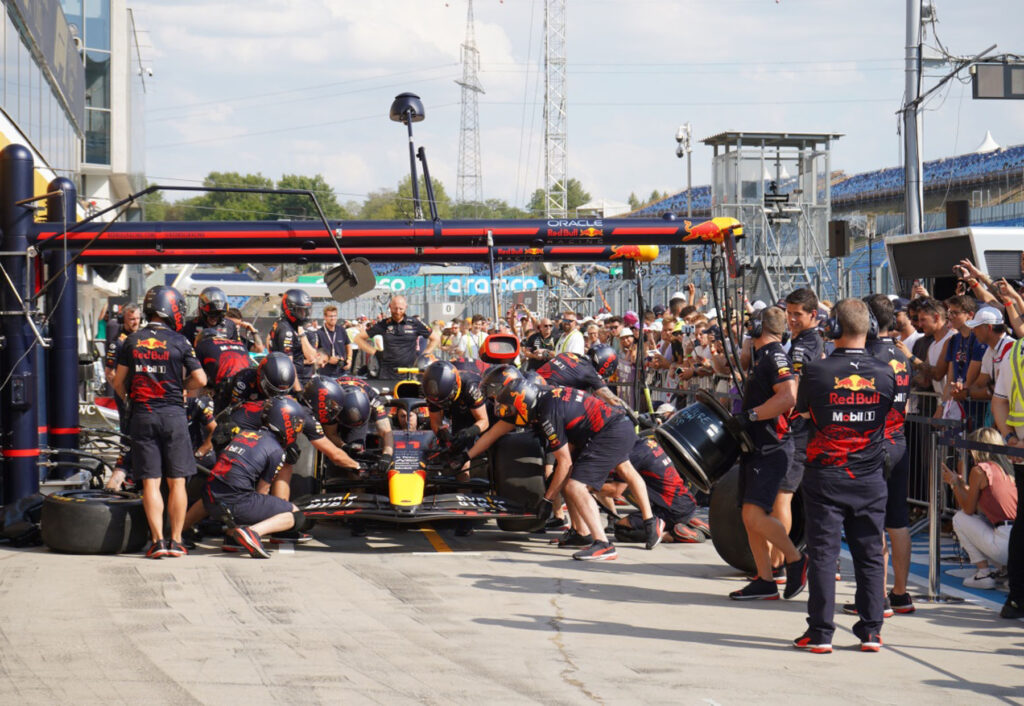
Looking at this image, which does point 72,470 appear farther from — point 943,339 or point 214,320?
point 943,339

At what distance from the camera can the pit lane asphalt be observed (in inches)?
214

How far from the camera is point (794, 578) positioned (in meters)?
7.64

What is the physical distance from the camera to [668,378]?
1493cm

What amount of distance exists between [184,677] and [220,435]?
14.4 ft

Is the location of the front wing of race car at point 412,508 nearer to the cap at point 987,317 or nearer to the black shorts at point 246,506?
the black shorts at point 246,506

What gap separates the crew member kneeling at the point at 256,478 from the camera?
9.04 m

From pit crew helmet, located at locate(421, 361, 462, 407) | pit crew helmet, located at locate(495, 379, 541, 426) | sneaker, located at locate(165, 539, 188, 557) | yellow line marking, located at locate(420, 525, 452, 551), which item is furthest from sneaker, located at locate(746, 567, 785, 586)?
sneaker, located at locate(165, 539, 188, 557)

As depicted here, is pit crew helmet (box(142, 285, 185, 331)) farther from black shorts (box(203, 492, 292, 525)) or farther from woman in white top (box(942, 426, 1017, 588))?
woman in white top (box(942, 426, 1017, 588))

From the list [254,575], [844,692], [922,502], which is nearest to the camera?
[844,692]

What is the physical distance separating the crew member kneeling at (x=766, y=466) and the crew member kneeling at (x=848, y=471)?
3.55ft

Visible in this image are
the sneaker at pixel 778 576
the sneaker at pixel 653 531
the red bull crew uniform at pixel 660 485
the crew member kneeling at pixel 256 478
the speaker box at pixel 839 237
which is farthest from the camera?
the speaker box at pixel 839 237

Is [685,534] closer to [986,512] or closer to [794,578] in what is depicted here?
[794,578]

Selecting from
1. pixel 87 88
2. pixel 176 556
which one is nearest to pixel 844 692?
pixel 176 556

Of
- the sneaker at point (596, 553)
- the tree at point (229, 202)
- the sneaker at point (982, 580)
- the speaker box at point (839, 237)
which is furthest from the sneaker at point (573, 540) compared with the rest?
the tree at point (229, 202)
